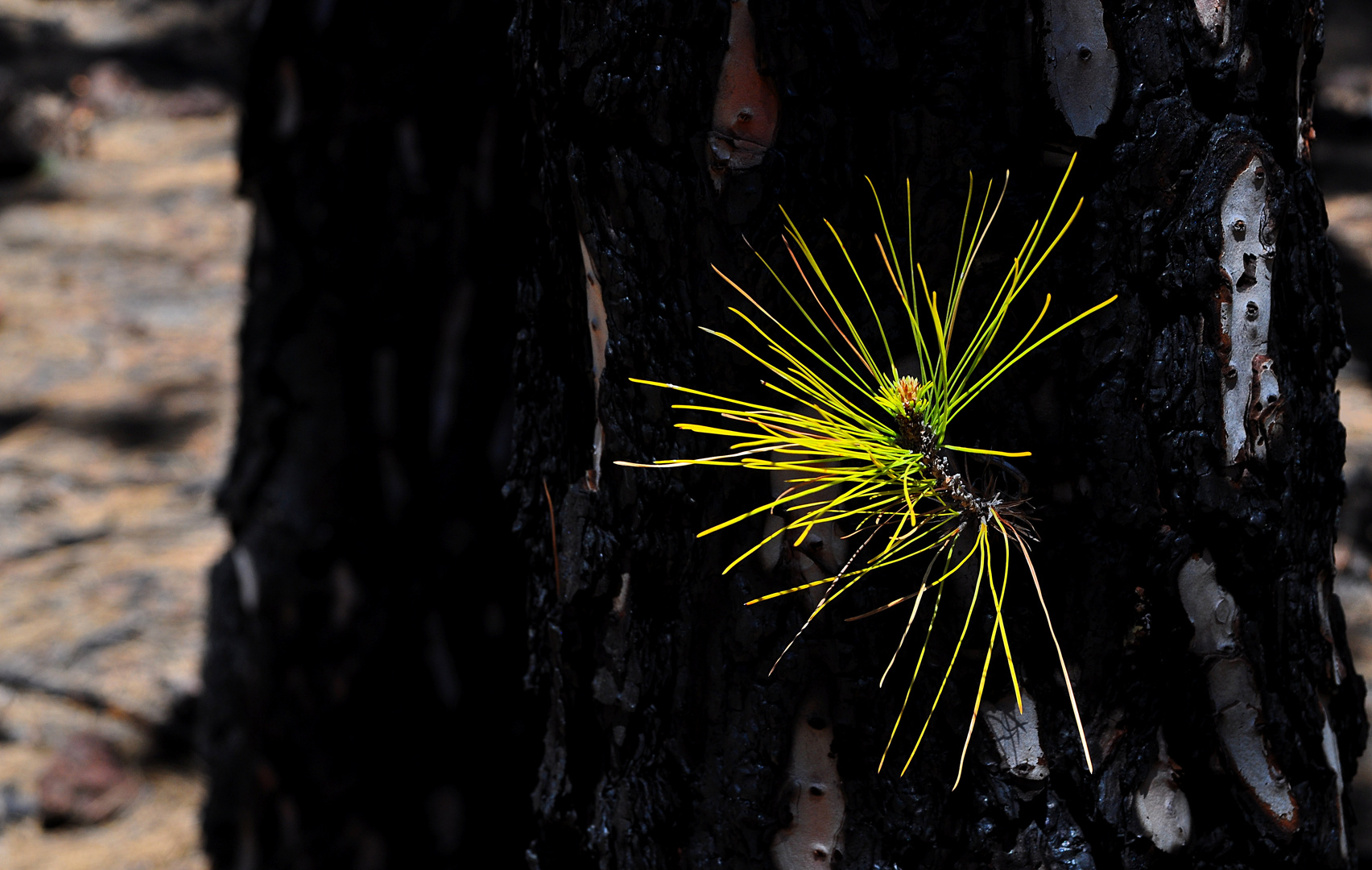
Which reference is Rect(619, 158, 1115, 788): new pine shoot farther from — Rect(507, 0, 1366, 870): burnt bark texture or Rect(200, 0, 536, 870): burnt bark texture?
Rect(200, 0, 536, 870): burnt bark texture

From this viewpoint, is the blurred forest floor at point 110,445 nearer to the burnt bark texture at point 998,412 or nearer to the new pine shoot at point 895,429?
the burnt bark texture at point 998,412

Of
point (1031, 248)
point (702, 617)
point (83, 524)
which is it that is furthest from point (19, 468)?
point (1031, 248)

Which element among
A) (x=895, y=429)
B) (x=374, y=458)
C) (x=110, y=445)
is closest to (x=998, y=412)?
(x=895, y=429)

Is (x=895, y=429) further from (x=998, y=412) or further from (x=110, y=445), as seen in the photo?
(x=110, y=445)

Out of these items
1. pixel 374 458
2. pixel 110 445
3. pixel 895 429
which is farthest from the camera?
pixel 110 445

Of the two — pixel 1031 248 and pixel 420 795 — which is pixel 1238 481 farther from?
pixel 420 795
